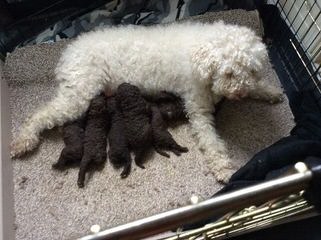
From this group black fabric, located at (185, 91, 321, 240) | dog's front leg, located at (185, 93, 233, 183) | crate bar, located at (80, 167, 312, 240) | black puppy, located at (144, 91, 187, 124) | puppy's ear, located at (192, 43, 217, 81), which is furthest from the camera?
black puppy, located at (144, 91, 187, 124)

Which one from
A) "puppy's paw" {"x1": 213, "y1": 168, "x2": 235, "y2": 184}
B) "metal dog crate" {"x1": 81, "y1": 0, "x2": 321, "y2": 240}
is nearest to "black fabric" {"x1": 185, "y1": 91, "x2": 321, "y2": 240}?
"metal dog crate" {"x1": 81, "y1": 0, "x2": 321, "y2": 240}

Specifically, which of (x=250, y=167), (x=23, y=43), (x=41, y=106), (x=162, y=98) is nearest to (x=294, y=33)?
(x=162, y=98)

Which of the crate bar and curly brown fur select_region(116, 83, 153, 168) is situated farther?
curly brown fur select_region(116, 83, 153, 168)

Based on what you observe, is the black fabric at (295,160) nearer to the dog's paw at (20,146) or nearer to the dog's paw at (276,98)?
the dog's paw at (276,98)

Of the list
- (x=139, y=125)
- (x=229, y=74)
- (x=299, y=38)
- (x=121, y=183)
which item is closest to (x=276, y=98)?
(x=299, y=38)

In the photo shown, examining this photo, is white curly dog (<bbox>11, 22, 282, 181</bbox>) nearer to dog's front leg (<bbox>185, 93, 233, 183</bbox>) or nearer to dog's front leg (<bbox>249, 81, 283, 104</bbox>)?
dog's front leg (<bbox>185, 93, 233, 183</bbox>)

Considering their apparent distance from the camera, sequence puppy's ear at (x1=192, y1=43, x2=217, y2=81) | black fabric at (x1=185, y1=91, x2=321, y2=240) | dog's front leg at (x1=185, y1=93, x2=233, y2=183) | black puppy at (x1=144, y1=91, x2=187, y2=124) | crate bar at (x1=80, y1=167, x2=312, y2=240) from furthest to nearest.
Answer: black puppy at (x1=144, y1=91, x2=187, y2=124) → dog's front leg at (x1=185, y1=93, x2=233, y2=183) → puppy's ear at (x1=192, y1=43, x2=217, y2=81) → black fabric at (x1=185, y1=91, x2=321, y2=240) → crate bar at (x1=80, y1=167, x2=312, y2=240)
